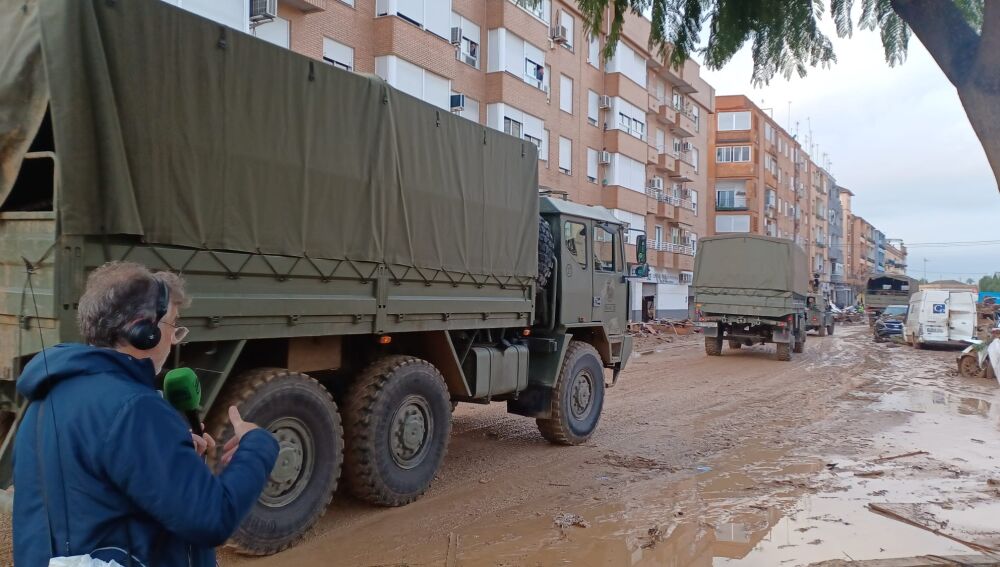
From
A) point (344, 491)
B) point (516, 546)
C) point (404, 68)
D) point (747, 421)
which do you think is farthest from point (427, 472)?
point (404, 68)

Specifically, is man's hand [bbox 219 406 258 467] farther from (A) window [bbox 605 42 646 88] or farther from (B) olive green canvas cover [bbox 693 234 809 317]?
(A) window [bbox 605 42 646 88]

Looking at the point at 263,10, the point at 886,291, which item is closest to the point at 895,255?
the point at 886,291

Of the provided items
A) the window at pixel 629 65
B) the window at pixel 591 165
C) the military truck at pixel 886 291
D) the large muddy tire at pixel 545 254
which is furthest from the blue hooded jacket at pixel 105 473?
the military truck at pixel 886 291

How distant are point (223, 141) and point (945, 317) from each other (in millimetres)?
26387

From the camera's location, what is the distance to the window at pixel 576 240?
26.6 ft

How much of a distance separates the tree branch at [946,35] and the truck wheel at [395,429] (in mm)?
4331

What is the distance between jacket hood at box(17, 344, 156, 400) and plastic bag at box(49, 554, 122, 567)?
0.40 m

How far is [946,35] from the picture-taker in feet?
14.2

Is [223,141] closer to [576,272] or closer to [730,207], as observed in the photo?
[576,272]

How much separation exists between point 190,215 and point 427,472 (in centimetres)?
297

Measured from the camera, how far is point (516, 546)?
16.2 ft

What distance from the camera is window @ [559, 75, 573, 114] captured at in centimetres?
3033

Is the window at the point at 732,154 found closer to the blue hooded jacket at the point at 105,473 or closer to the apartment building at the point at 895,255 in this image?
the blue hooded jacket at the point at 105,473

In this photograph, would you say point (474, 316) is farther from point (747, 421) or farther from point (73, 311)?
point (747, 421)
